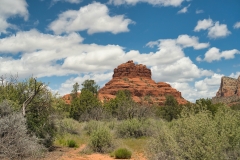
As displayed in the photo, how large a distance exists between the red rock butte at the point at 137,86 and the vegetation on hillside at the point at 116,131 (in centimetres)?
8605

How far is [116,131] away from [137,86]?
358 feet

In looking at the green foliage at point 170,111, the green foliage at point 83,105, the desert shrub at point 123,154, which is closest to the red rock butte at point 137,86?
the green foliage at point 170,111

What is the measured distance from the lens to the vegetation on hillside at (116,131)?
24.2 ft

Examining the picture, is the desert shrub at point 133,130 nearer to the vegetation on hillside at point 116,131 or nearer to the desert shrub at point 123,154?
the vegetation on hillside at point 116,131

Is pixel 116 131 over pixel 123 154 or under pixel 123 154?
over

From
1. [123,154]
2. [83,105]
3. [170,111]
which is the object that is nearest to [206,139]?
[123,154]

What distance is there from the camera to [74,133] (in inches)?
1156

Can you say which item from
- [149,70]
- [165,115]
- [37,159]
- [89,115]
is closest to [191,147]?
[37,159]

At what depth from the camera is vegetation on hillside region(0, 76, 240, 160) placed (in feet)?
24.2

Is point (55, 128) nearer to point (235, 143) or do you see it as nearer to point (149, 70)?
point (235, 143)

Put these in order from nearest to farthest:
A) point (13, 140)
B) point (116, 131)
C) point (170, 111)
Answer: point (13, 140) → point (116, 131) → point (170, 111)

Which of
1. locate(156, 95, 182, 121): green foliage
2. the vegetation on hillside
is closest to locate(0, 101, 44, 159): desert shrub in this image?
the vegetation on hillside

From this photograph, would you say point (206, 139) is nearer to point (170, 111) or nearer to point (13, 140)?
point (13, 140)

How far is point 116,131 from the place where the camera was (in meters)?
27.9
